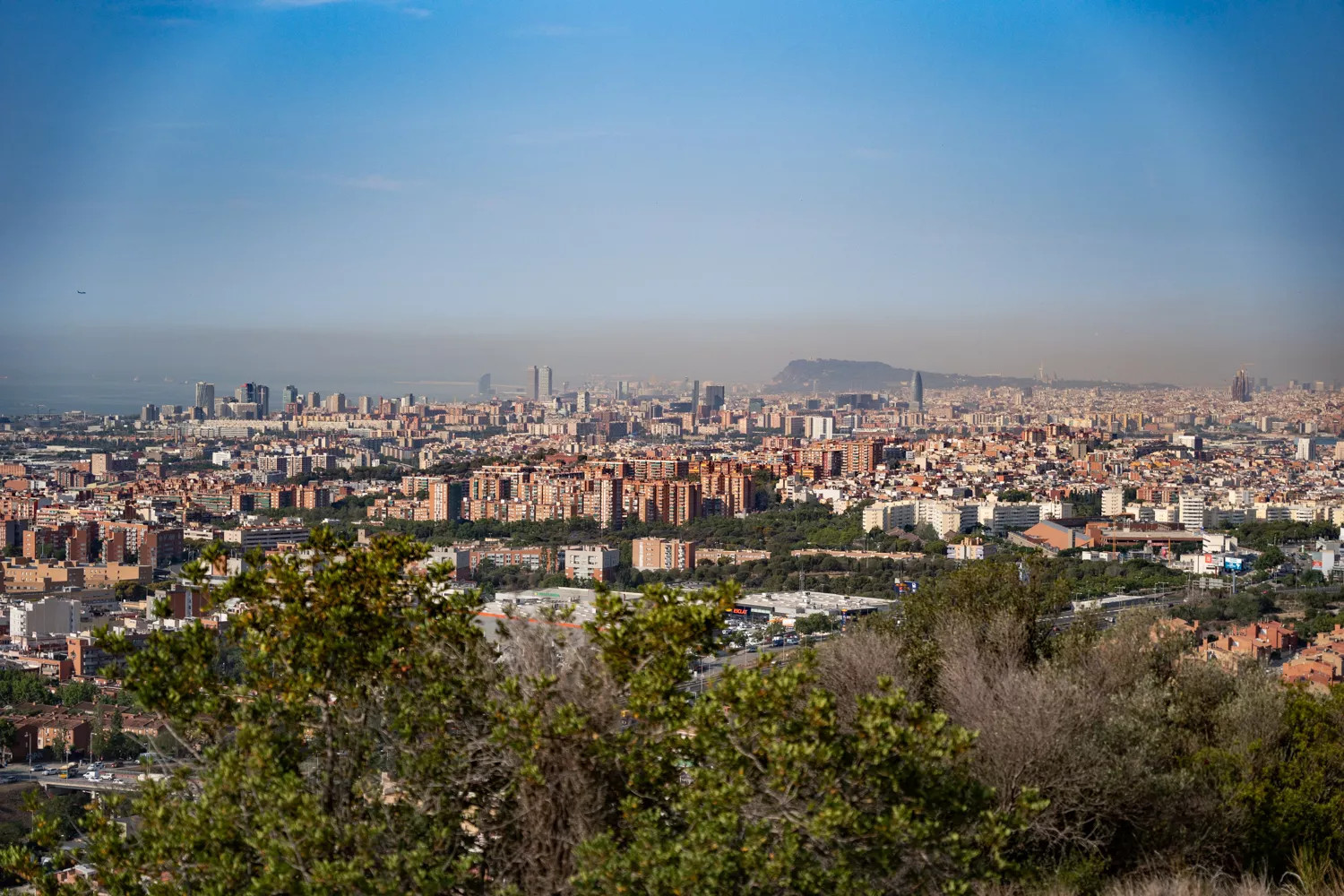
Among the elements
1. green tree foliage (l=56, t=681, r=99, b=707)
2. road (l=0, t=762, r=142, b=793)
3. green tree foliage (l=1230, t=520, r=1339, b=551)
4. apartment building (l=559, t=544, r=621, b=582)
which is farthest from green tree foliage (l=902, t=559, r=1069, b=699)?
Result: green tree foliage (l=1230, t=520, r=1339, b=551)

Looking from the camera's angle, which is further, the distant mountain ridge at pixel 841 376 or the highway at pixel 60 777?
the distant mountain ridge at pixel 841 376

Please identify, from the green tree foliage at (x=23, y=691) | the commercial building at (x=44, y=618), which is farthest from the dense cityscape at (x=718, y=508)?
the green tree foliage at (x=23, y=691)

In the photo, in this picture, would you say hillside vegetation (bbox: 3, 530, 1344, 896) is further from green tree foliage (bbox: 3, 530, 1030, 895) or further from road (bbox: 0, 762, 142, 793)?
road (bbox: 0, 762, 142, 793)

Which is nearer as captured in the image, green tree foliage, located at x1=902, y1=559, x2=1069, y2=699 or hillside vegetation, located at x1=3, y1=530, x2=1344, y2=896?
hillside vegetation, located at x1=3, y1=530, x2=1344, y2=896

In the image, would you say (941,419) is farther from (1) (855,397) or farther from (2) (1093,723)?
(2) (1093,723)

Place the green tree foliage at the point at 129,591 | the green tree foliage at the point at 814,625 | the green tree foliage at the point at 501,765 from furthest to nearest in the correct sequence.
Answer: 1. the green tree foliage at the point at 129,591
2. the green tree foliage at the point at 814,625
3. the green tree foliage at the point at 501,765

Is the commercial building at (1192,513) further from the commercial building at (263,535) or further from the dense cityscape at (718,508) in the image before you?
the commercial building at (263,535)

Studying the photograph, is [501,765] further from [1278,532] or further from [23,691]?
[1278,532]

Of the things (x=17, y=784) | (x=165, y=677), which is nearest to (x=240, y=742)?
(x=165, y=677)
